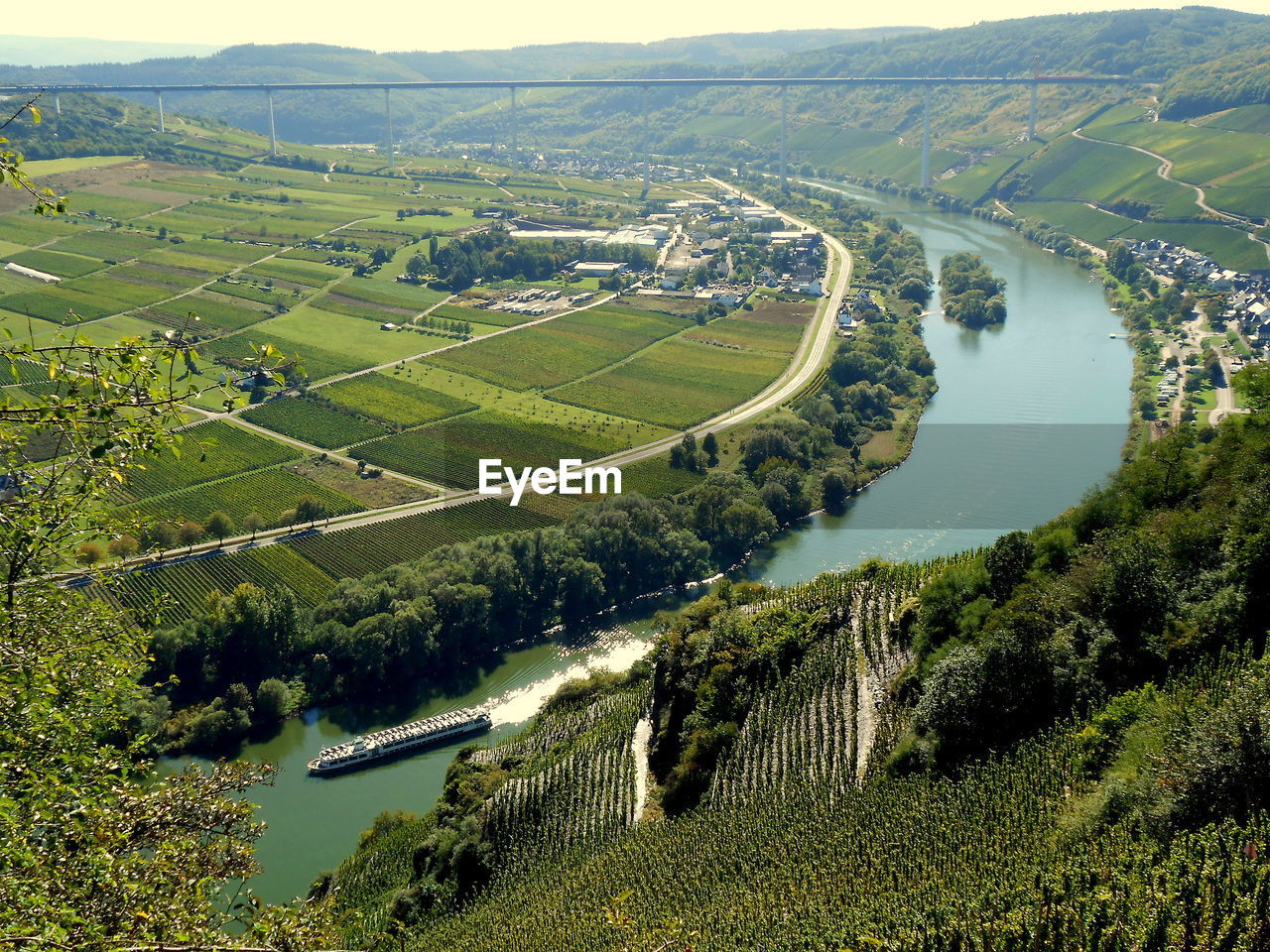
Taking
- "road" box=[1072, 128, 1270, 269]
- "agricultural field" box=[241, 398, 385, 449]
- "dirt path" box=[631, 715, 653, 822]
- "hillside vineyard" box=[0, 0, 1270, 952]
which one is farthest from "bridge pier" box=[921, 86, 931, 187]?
"dirt path" box=[631, 715, 653, 822]

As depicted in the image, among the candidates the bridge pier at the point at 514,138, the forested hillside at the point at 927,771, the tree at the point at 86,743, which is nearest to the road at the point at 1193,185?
the forested hillside at the point at 927,771

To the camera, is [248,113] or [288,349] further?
→ [248,113]

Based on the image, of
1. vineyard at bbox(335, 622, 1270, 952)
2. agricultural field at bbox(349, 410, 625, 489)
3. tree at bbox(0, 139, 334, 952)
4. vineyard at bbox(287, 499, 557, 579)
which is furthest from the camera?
agricultural field at bbox(349, 410, 625, 489)

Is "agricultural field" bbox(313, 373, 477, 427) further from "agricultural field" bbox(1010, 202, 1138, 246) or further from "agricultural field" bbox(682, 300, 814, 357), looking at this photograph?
"agricultural field" bbox(1010, 202, 1138, 246)

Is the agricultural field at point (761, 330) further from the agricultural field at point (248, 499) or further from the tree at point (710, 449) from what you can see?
the agricultural field at point (248, 499)

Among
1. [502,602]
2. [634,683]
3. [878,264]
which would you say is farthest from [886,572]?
[878,264]

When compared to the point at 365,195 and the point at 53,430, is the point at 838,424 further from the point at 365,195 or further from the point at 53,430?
the point at 365,195

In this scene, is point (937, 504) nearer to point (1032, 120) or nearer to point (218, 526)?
→ point (218, 526)
